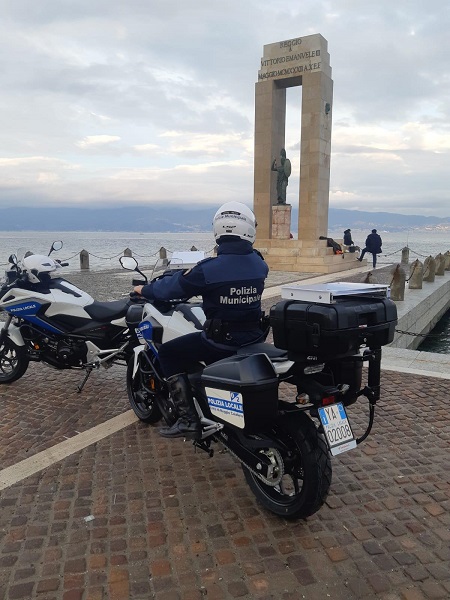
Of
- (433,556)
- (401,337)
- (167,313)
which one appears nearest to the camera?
(433,556)

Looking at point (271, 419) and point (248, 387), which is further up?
point (248, 387)

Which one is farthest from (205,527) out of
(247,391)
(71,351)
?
(71,351)

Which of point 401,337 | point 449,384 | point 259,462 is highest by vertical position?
point 259,462

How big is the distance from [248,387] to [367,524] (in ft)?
3.78

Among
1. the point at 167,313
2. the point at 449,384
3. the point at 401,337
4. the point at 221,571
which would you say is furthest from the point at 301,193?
the point at 221,571

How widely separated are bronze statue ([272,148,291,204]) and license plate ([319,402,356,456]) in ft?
68.7

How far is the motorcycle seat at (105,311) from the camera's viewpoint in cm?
487

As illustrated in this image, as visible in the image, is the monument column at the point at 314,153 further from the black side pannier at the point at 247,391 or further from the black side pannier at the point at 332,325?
the black side pannier at the point at 247,391

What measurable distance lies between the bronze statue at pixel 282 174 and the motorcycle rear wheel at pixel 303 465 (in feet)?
68.7

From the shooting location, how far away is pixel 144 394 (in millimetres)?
4062

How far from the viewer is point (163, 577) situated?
2359 millimetres

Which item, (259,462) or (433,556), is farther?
(259,462)

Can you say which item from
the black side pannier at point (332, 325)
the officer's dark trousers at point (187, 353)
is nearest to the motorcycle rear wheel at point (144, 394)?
the officer's dark trousers at point (187, 353)

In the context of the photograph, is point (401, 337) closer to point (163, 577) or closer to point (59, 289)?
point (59, 289)
